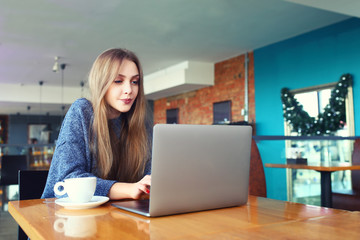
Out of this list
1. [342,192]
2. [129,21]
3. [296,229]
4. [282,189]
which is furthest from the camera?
[129,21]

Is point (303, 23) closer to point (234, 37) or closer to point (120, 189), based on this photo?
point (234, 37)

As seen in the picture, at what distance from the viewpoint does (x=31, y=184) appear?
1.43m

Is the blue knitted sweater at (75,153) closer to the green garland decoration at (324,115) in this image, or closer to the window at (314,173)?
the window at (314,173)

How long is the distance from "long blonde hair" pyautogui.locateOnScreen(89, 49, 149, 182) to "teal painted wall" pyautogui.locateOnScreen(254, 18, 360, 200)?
8.02 feet

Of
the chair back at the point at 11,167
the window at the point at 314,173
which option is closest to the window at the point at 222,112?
the window at the point at 314,173

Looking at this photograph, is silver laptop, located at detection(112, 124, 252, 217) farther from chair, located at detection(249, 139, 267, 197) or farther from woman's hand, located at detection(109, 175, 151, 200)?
chair, located at detection(249, 139, 267, 197)

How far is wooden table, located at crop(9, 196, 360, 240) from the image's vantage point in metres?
→ 0.72

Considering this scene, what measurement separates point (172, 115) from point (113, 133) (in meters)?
8.42

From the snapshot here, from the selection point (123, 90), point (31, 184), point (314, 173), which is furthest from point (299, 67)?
point (31, 184)

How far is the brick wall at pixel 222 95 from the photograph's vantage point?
7161mm

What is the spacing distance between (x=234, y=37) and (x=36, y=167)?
3.85m

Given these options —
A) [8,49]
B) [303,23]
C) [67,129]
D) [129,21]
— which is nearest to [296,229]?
[67,129]

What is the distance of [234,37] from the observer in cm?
606

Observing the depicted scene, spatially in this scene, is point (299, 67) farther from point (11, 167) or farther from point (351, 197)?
point (11, 167)
